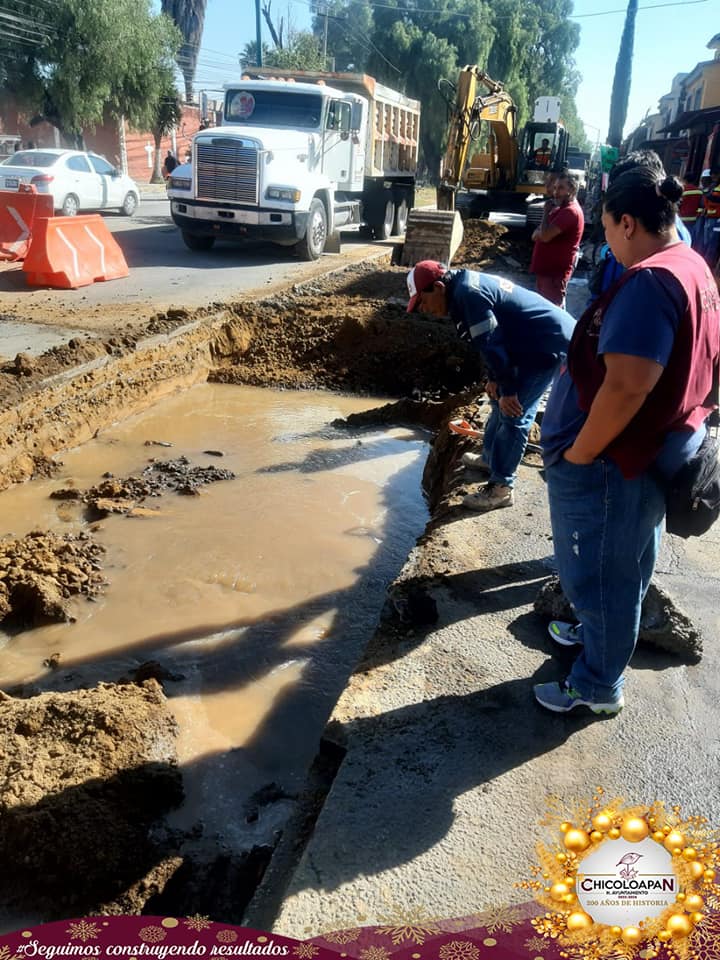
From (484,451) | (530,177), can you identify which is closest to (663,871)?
(484,451)

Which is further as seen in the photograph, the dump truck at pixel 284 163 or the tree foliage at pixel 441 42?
the tree foliage at pixel 441 42

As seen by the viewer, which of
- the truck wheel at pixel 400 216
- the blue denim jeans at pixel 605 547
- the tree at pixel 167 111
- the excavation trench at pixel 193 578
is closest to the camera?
the blue denim jeans at pixel 605 547

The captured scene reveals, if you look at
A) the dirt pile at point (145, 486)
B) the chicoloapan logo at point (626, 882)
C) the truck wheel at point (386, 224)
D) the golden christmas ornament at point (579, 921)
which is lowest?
the dirt pile at point (145, 486)

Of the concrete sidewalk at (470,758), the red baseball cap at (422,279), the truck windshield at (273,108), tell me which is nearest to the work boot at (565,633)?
the concrete sidewalk at (470,758)

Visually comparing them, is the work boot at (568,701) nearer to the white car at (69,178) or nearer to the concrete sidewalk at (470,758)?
the concrete sidewalk at (470,758)

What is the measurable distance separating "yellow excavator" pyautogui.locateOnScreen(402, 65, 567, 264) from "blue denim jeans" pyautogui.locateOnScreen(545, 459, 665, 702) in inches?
467

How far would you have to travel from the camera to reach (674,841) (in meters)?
2.03

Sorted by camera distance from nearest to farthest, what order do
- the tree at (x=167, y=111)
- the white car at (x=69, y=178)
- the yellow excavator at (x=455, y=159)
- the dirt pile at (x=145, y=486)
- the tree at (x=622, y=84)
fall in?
the dirt pile at (x=145, y=486) → the yellow excavator at (x=455, y=159) → the white car at (x=69, y=178) → the tree at (x=167, y=111) → the tree at (x=622, y=84)

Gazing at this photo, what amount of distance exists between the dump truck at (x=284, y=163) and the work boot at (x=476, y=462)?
31.8 feet

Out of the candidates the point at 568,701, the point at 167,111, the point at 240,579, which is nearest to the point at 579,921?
the point at 568,701

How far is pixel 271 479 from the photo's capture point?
6.27m

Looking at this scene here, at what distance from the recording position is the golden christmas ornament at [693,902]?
6.16 ft

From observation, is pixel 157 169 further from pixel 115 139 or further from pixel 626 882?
pixel 626 882

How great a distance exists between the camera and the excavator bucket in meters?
13.6
